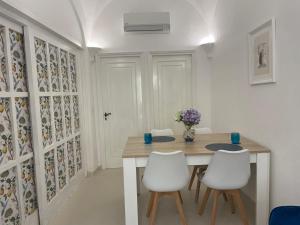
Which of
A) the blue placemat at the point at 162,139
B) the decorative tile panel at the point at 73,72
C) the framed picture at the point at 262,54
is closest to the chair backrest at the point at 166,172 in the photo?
the blue placemat at the point at 162,139

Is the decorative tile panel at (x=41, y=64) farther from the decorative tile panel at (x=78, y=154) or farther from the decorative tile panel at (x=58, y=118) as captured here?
the decorative tile panel at (x=78, y=154)

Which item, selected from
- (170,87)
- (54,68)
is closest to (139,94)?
(170,87)

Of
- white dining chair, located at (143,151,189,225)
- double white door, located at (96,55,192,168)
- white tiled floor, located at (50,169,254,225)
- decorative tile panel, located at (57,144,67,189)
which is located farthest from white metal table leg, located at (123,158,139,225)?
double white door, located at (96,55,192,168)

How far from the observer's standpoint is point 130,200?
224cm

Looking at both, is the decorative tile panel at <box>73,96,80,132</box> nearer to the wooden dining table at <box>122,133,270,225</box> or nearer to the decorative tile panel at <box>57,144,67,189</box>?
the decorative tile panel at <box>57,144,67,189</box>

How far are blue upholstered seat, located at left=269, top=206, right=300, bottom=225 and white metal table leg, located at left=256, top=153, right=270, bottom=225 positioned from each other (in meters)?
0.75

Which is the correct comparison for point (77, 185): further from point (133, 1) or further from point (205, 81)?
point (133, 1)

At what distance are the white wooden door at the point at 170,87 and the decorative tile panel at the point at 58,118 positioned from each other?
175 cm

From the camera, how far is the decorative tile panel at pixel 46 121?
2.56 m

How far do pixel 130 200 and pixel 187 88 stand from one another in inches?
101

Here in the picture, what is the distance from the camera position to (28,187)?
7.57 ft

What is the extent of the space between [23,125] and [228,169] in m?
1.92

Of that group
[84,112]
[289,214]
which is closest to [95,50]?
[84,112]

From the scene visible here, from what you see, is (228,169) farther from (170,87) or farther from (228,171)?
(170,87)
